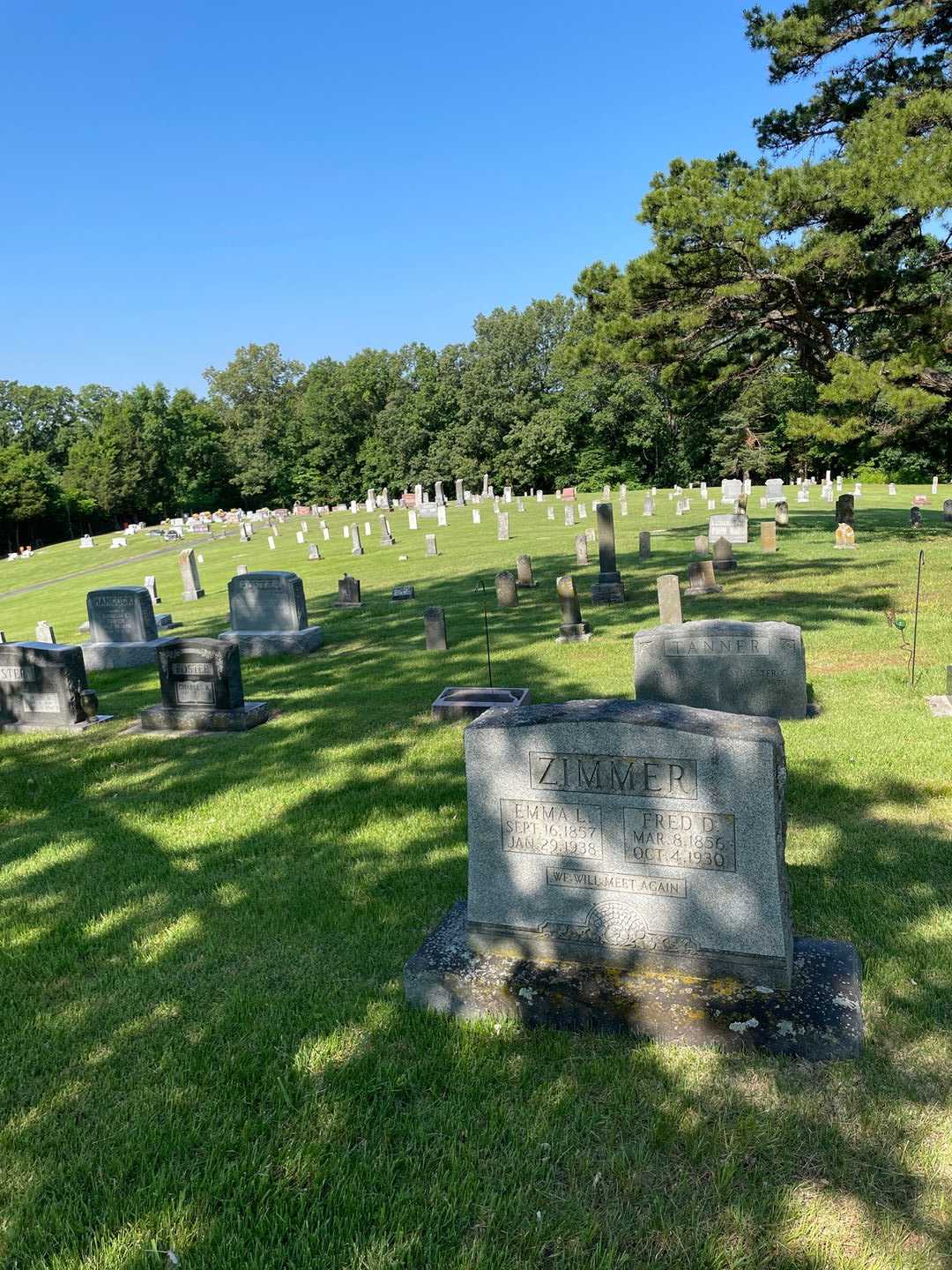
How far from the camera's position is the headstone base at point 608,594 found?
16.6m

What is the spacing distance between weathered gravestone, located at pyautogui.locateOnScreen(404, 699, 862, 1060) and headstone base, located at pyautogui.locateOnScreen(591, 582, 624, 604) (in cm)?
1249

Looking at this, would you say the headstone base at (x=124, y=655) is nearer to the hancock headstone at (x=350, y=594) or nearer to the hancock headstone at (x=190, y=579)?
the hancock headstone at (x=350, y=594)

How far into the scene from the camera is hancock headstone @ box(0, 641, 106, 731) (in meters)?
10.8

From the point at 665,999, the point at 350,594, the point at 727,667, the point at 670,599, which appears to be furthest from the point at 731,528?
the point at 665,999

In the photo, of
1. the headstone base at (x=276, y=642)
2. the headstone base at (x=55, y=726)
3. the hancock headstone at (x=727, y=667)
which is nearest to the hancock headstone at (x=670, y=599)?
the hancock headstone at (x=727, y=667)

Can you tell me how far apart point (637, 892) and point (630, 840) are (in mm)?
264

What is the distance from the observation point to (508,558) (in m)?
25.7

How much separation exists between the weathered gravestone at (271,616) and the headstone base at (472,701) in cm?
567

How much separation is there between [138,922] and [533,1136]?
124 inches

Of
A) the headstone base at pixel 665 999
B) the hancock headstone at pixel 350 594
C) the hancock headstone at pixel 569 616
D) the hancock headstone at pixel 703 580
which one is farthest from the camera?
the hancock headstone at pixel 350 594

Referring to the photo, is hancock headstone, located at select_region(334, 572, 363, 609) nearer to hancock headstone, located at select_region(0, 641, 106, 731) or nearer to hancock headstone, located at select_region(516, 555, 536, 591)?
hancock headstone, located at select_region(516, 555, 536, 591)

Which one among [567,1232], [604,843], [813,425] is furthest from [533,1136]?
Answer: [813,425]

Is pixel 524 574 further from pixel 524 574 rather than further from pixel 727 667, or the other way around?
pixel 727 667

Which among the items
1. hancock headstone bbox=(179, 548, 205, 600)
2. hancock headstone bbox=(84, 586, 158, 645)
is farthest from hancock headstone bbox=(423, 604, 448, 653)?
hancock headstone bbox=(179, 548, 205, 600)
